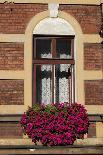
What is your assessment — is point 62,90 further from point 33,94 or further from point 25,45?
point 25,45

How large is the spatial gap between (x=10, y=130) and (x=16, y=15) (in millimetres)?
2610

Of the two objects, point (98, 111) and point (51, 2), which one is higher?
point (51, 2)

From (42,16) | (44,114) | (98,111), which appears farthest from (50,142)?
(42,16)

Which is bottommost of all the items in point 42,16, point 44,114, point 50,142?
point 50,142

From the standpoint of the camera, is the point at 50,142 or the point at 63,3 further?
the point at 63,3

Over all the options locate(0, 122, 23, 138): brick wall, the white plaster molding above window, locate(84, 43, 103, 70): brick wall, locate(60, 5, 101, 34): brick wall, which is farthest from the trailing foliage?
locate(60, 5, 101, 34): brick wall

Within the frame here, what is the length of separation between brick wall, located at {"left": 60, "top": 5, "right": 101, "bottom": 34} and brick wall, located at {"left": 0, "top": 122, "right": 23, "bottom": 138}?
8.87ft

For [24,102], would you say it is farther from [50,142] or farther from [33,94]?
[50,142]

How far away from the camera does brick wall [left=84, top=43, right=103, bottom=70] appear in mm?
9789

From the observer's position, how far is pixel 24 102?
31.2ft

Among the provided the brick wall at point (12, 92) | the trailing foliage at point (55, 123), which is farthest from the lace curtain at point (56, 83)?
the brick wall at point (12, 92)

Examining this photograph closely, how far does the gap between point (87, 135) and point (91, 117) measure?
41 cm

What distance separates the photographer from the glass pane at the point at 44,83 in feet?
32.5

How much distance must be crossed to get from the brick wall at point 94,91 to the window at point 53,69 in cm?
35
